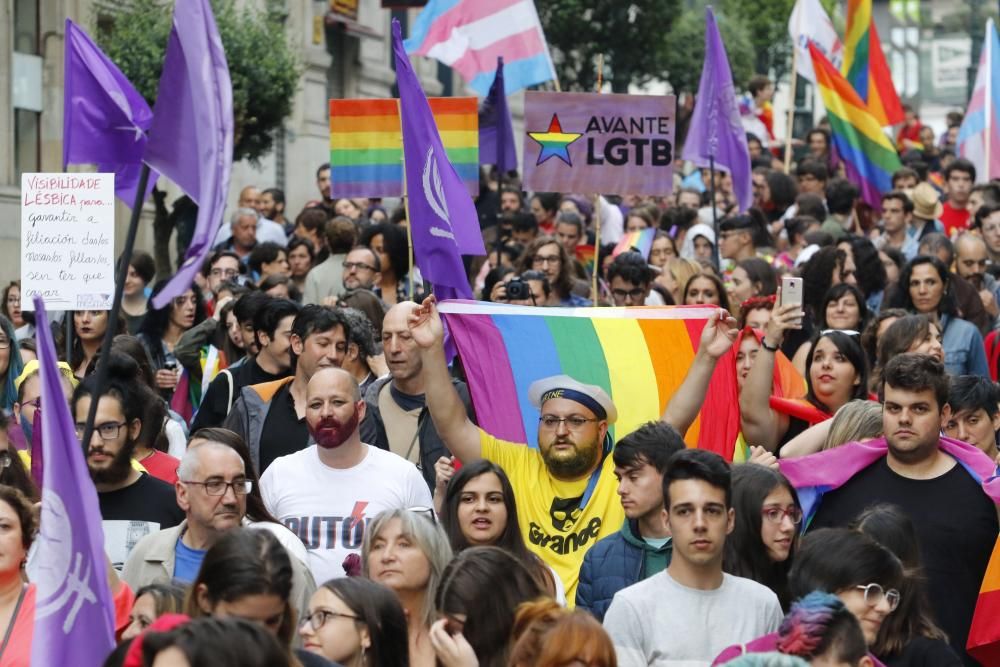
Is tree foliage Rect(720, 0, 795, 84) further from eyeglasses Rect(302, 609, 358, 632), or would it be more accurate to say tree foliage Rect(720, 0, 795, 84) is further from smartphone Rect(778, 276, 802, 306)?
eyeglasses Rect(302, 609, 358, 632)

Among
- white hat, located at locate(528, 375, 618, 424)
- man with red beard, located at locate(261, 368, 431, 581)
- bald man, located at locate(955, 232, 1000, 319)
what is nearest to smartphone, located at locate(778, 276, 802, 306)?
white hat, located at locate(528, 375, 618, 424)

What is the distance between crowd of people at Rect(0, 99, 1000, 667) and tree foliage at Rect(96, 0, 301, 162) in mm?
8439

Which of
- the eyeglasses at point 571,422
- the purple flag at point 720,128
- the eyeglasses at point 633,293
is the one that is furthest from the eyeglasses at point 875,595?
the purple flag at point 720,128

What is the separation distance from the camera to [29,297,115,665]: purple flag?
543cm

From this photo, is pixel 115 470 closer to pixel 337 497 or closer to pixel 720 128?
pixel 337 497

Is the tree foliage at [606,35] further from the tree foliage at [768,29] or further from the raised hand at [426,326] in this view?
the raised hand at [426,326]

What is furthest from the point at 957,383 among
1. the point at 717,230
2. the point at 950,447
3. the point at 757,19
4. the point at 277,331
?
the point at 757,19

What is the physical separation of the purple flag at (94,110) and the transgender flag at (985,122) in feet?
33.2

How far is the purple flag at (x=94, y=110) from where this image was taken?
360 inches

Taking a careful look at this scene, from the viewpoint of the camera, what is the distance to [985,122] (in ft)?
59.2

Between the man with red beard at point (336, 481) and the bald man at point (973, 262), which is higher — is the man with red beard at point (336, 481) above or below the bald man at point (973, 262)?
below

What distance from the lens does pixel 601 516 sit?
768 cm

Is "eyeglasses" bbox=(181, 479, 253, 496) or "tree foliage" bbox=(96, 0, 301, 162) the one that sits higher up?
"tree foliage" bbox=(96, 0, 301, 162)

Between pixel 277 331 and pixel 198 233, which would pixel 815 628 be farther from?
pixel 277 331
